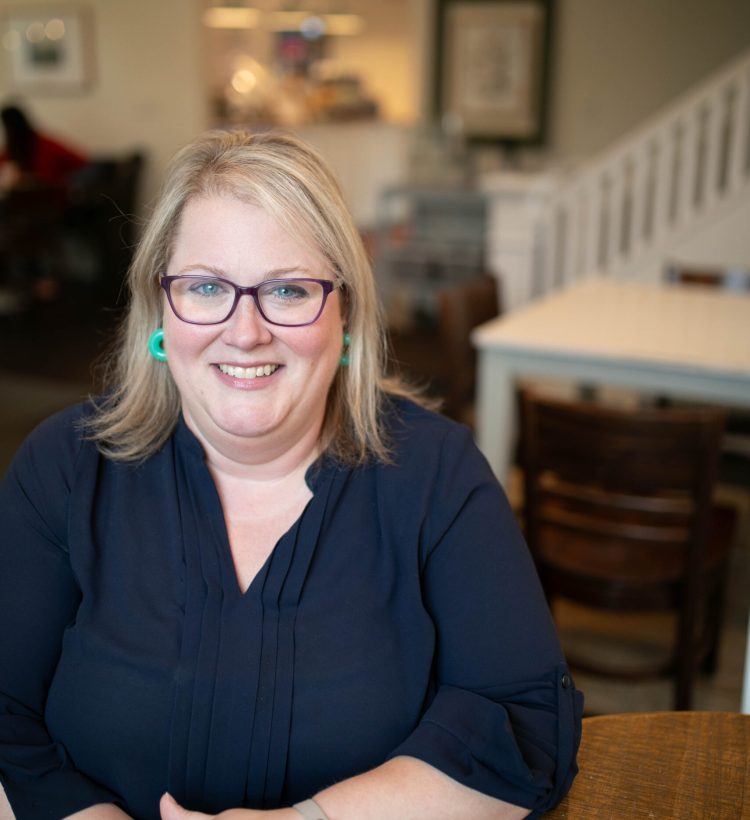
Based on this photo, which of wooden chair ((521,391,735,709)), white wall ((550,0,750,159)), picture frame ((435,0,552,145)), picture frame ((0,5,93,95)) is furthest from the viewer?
picture frame ((0,5,93,95))

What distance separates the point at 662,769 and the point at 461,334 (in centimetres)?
200

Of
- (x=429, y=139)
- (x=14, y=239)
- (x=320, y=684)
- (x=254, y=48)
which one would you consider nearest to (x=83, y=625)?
(x=320, y=684)

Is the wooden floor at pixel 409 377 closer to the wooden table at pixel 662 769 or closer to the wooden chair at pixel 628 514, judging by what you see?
the wooden chair at pixel 628 514

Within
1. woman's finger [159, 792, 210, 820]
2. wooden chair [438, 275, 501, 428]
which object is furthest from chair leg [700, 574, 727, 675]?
woman's finger [159, 792, 210, 820]

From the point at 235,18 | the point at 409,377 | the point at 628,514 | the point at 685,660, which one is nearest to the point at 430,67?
the point at 235,18

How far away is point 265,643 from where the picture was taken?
103cm

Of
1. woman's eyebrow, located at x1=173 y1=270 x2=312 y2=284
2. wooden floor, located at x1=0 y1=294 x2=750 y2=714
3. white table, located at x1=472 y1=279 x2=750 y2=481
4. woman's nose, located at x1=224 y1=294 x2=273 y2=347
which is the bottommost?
wooden floor, located at x1=0 y1=294 x2=750 y2=714

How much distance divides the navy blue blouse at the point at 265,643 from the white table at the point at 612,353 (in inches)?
51.7

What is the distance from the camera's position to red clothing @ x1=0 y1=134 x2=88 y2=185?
25.3ft

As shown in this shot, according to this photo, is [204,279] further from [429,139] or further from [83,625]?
[429,139]

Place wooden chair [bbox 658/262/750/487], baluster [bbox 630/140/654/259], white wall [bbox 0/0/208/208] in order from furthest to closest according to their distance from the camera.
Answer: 1. white wall [bbox 0/0/208/208]
2. baluster [bbox 630/140/654/259]
3. wooden chair [bbox 658/262/750/487]

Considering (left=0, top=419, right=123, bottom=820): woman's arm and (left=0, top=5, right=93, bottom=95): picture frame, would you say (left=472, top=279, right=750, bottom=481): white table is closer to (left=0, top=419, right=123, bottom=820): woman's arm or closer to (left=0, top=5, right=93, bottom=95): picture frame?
(left=0, top=419, right=123, bottom=820): woman's arm

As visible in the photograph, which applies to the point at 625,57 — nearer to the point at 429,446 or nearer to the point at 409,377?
the point at 409,377

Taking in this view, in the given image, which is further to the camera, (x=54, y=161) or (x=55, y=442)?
(x=54, y=161)
